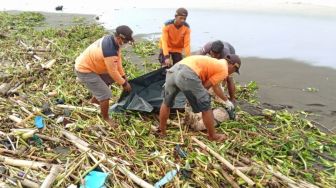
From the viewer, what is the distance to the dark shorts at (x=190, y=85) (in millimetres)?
5535

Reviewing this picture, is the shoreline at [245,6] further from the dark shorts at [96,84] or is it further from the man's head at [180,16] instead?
the dark shorts at [96,84]

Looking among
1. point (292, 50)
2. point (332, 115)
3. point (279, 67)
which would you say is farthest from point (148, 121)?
point (292, 50)

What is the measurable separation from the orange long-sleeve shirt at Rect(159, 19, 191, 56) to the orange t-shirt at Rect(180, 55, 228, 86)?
Result: 2.32 m

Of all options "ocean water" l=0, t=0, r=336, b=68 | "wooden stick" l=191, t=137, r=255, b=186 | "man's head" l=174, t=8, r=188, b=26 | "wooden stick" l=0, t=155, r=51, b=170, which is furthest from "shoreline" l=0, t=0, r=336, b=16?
"wooden stick" l=0, t=155, r=51, b=170

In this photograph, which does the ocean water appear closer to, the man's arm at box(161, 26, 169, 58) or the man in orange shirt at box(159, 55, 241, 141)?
the man's arm at box(161, 26, 169, 58)

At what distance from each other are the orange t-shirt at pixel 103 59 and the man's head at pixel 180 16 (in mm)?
1749

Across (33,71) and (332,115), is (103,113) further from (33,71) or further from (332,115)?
(332,115)

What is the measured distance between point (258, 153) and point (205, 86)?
109 cm

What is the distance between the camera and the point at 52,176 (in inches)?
186

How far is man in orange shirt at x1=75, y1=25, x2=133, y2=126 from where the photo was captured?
19.4 feet

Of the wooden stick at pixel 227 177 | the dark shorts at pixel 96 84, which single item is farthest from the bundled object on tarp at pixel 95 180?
the dark shorts at pixel 96 84

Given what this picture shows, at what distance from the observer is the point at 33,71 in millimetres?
8805

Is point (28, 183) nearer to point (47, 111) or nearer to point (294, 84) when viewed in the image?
point (47, 111)

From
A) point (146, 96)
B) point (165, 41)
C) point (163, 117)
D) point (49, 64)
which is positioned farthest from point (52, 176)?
point (49, 64)
